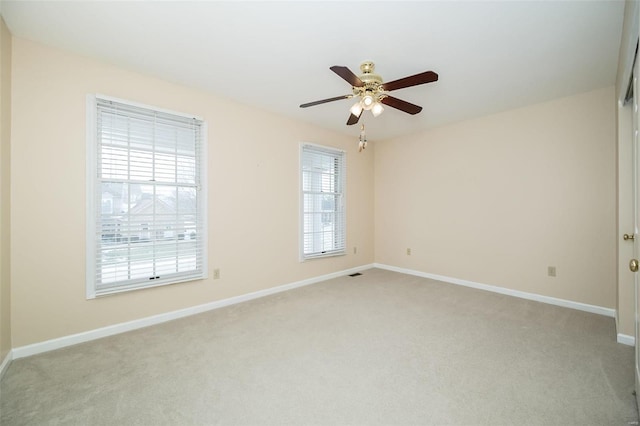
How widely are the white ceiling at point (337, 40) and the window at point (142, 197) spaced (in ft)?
1.69

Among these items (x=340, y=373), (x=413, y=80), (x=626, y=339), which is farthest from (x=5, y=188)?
(x=626, y=339)

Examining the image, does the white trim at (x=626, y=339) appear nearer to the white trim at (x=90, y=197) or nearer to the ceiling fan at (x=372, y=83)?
the ceiling fan at (x=372, y=83)

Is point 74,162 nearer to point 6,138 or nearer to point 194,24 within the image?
point 6,138

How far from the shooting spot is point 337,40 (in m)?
2.19

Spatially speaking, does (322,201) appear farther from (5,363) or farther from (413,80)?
(5,363)

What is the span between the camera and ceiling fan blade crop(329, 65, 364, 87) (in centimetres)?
196

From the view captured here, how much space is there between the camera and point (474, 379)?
1.86 meters

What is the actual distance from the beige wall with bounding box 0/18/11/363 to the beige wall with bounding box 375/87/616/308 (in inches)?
191

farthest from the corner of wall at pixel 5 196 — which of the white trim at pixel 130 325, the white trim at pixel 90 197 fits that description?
the white trim at pixel 90 197

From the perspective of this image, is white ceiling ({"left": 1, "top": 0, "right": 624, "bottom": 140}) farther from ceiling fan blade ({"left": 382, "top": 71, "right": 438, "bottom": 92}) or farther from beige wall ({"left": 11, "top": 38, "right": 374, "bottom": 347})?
ceiling fan blade ({"left": 382, "top": 71, "right": 438, "bottom": 92})

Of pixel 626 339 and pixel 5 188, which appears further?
pixel 626 339

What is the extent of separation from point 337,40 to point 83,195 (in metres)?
2.60

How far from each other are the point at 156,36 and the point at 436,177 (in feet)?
13.5

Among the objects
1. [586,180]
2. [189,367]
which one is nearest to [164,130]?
[189,367]
